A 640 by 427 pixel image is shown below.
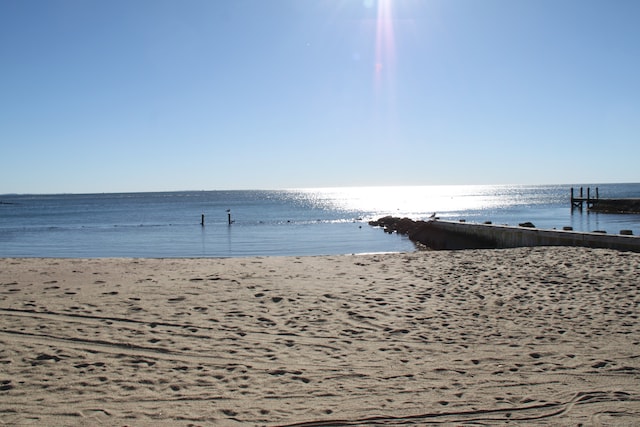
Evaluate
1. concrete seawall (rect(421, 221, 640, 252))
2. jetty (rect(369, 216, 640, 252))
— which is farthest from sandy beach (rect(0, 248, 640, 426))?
jetty (rect(369, 216, 640, 252))

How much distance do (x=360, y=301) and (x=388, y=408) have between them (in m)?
4.40

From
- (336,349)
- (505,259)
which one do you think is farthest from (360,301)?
(505,259)

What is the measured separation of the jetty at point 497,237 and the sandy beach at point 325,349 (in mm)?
5003

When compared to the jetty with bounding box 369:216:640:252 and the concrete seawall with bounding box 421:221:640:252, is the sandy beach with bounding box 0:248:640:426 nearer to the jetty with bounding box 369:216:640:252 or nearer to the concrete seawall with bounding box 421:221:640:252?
the concrete seawall with bounding box 421:221:640:252

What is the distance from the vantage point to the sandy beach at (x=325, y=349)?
15.8ft

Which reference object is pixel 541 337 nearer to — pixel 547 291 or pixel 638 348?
pixel 638 348

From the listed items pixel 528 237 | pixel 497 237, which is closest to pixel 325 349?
pixel 528 237

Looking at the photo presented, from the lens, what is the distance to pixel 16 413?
186 inches

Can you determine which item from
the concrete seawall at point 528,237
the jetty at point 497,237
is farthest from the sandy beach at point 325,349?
the jetty at point 497,237

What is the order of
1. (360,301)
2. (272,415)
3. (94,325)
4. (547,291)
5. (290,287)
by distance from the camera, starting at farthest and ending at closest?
(290,287)
(547,291)
(360,301)
(94,325)
(272,415)

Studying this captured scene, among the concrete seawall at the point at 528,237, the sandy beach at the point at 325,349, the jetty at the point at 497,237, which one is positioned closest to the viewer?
the sandy beach at the point at 325,349

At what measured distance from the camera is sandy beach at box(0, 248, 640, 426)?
482cm

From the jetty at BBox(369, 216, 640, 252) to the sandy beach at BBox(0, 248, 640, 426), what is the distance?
16.4ft

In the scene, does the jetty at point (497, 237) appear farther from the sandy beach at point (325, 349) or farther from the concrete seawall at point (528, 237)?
the sandy beach at point (325, 349)
